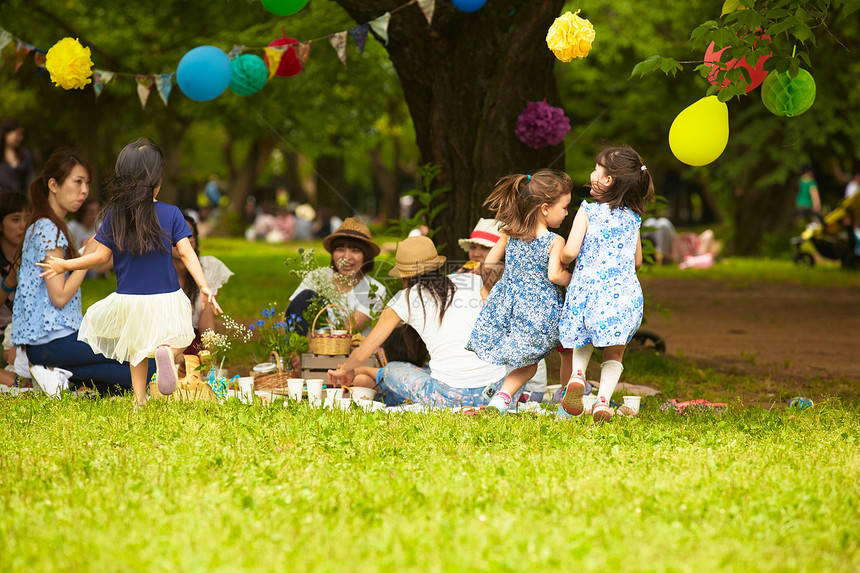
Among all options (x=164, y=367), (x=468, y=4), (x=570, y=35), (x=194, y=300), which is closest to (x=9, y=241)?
(x=194, y=300)

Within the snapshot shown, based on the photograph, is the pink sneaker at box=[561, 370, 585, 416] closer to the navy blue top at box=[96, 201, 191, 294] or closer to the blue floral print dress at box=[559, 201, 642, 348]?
the blue floral print dress at box=[559, 201, 642, 348]

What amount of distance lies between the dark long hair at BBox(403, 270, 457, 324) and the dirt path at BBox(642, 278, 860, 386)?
273 centimetres

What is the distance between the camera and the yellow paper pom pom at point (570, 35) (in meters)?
5.69

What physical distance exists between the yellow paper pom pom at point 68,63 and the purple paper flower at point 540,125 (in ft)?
11.4

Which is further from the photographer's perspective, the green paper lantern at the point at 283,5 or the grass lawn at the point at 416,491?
the green paper lantern at the point at 283,5

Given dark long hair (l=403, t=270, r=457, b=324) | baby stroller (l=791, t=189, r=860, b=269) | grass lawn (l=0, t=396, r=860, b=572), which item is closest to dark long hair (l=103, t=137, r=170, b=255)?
grass lawn (l=0, t=396, r=860, b=572)

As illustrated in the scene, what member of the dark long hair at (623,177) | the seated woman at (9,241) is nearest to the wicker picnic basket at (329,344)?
the dark long hair at (623,177)

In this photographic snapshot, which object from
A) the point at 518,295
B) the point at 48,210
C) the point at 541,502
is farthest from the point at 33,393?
the point at 541,502

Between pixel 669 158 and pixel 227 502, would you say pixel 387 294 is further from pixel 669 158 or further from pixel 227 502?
pixel 669 158

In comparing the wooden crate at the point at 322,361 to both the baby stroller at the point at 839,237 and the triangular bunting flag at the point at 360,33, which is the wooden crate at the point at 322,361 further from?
the baby stroller at the point at 839,237

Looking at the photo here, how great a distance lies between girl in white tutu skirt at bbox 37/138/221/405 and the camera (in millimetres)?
5203

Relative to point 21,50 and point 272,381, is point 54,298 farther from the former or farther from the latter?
point 21,50

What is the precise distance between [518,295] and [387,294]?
6.22 feet

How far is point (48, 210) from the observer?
20.3ft
